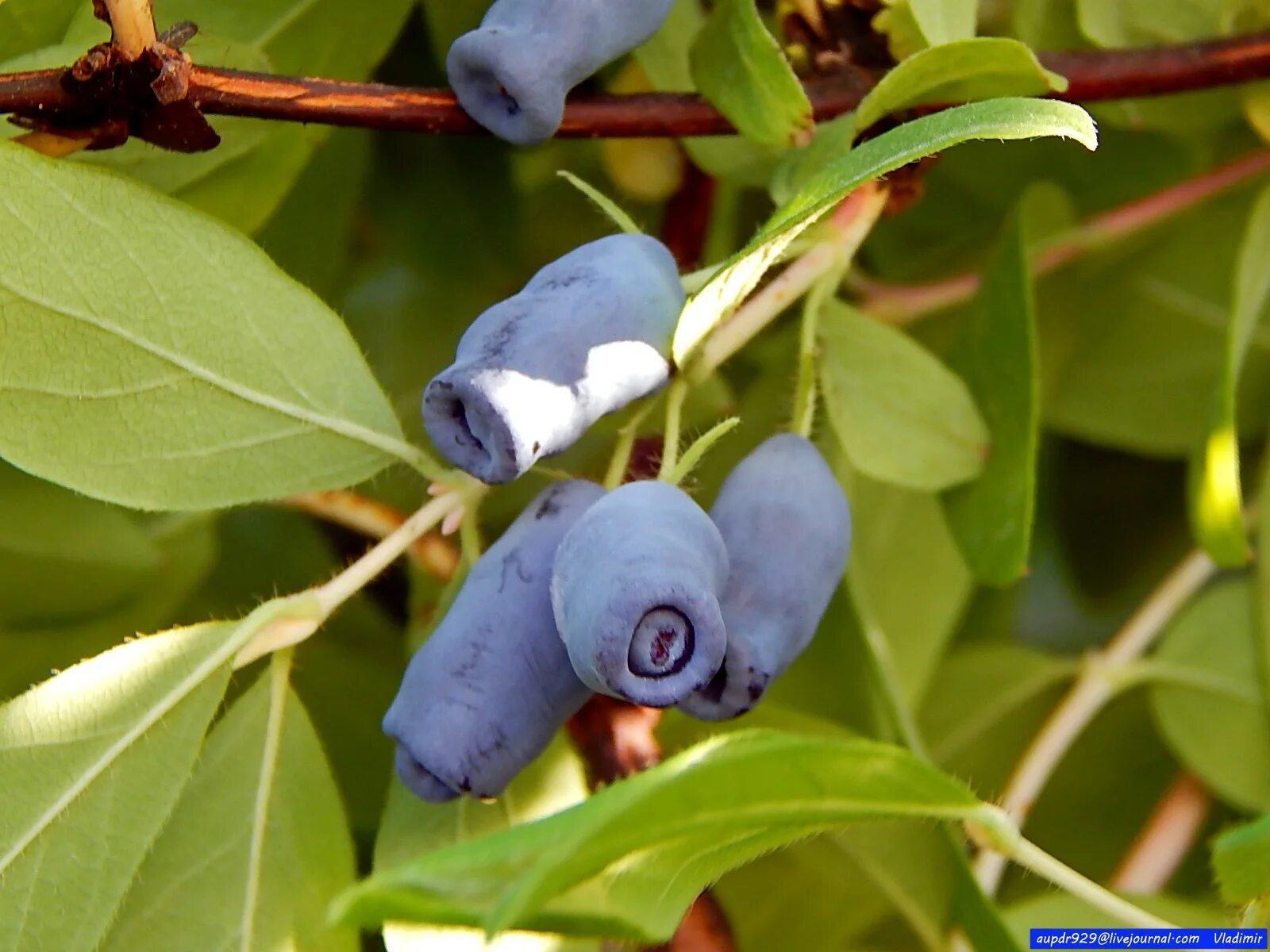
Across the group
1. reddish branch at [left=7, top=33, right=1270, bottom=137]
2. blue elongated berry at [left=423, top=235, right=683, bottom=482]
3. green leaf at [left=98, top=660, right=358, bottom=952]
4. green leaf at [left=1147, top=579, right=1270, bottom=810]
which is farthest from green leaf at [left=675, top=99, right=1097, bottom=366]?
green leaf at [left=1147, top=579, right=1270, bottom=810]

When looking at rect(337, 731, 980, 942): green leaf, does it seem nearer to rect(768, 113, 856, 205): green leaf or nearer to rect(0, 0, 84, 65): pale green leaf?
rect(768, 113, 856, 205): green leaf

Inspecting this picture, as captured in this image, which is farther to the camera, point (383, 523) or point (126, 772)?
point (383, 523)

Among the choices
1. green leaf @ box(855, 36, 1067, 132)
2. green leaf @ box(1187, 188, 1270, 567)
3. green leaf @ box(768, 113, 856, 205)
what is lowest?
green leaf @ box(1187, 188, 1270, 567)

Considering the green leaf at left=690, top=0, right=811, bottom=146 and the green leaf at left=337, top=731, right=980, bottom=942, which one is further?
the green leaf at left=690, top=0, right=811, bottom=146

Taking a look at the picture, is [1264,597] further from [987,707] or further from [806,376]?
[806,376]

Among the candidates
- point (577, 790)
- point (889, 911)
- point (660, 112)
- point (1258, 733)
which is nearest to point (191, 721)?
point (577, 790)

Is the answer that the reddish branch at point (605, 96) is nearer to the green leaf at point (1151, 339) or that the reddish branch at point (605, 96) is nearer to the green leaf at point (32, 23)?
the green leaf at point (32, 23)

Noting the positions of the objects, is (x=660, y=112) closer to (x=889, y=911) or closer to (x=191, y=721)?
(x=191, y=721)

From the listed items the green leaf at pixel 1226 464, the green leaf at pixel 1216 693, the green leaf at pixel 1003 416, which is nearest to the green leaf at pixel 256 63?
the green leaf at pixel 1003 416
